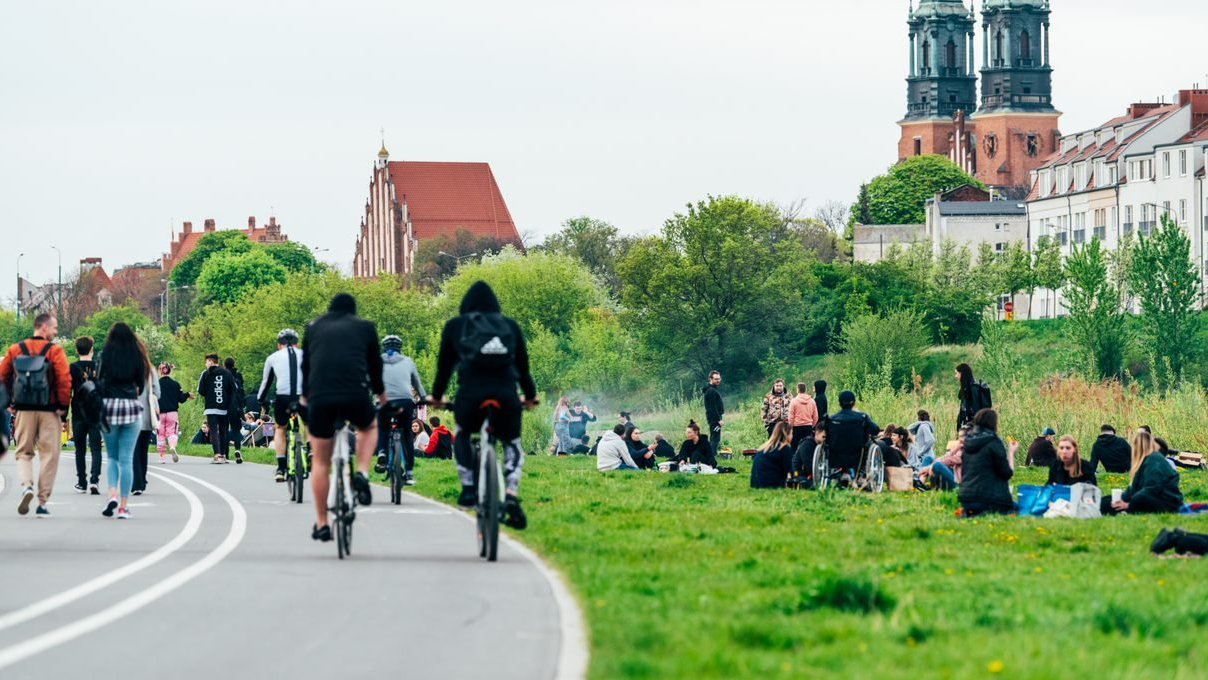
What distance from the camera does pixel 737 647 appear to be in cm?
963

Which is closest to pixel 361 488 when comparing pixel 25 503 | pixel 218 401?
pixel 25 503

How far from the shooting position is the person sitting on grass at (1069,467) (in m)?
22.3

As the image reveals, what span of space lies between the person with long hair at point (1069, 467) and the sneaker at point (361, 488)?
32.3 feet

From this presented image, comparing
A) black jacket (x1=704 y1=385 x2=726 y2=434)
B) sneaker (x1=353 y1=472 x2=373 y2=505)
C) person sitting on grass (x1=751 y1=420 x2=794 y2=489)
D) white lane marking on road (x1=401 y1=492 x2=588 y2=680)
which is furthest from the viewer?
black jacket (x1=704 y1=385 x2=726 y2=434)

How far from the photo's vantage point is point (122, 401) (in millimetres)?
18781

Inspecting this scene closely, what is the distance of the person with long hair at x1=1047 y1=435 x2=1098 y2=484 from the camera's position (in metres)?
22.3

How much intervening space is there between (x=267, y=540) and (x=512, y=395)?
3.16 m

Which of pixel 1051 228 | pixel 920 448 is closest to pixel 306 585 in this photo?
pixel 920 448

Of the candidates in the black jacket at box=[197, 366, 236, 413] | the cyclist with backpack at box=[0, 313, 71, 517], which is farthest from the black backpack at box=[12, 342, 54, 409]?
the black jacket at box=[197, 366, 236, 413]

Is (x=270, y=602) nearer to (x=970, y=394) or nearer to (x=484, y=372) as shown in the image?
(x=484, y=372)

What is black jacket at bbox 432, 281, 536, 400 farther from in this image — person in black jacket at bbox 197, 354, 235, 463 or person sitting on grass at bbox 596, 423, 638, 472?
person in black jacket at bbox 197, 354, 235, 463

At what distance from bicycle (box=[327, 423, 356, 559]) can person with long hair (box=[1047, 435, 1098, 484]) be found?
10133 mm

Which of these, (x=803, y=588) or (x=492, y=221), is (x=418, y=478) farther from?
(x=492, y=221)

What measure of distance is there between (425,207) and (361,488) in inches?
6522
